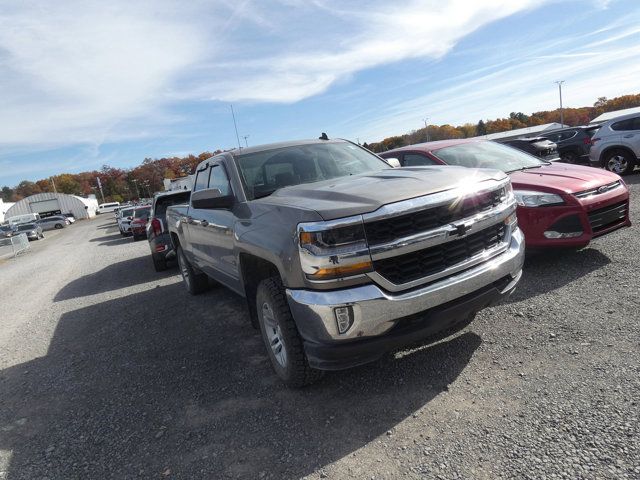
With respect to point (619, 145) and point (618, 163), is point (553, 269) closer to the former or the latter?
point (619, 145)

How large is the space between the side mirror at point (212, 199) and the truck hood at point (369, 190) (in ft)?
1.31

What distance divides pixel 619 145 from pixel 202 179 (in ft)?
38.4

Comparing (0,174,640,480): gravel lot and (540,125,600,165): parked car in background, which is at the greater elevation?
(540,125,600,165): parked car in background

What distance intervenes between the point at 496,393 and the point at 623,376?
0.83 meters

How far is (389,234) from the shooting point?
277 cm

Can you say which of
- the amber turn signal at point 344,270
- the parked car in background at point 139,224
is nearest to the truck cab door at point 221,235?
the amber turn signal at point 344,270

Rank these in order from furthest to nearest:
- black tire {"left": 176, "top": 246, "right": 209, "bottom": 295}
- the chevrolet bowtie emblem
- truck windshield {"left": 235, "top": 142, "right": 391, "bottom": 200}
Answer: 1. black tire {"left": 176, "top": 246, "right": 209, "bottom": 295}
2. truck windshield {"left": 235, "top": 142, "right": 391, "bottom": 200}
3. the chevrolet bowtie emblem

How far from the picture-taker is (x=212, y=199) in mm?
3762

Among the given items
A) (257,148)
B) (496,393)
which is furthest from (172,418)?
(257,148)

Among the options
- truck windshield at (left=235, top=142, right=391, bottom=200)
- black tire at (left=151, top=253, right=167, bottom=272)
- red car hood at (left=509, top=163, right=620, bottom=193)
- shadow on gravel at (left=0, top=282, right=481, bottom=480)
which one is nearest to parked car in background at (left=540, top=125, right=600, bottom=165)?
red car hood at (left=509, top=163, right=620, bottom=193)

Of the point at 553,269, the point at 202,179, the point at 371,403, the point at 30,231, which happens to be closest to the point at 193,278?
the point at 202,179

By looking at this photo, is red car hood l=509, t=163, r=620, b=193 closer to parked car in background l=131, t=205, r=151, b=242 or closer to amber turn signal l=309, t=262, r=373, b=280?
amber turn signal l=309, t=262, r=373, b=280

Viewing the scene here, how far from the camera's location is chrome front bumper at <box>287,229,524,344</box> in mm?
2674

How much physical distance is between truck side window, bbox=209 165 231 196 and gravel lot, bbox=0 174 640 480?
164 cm
